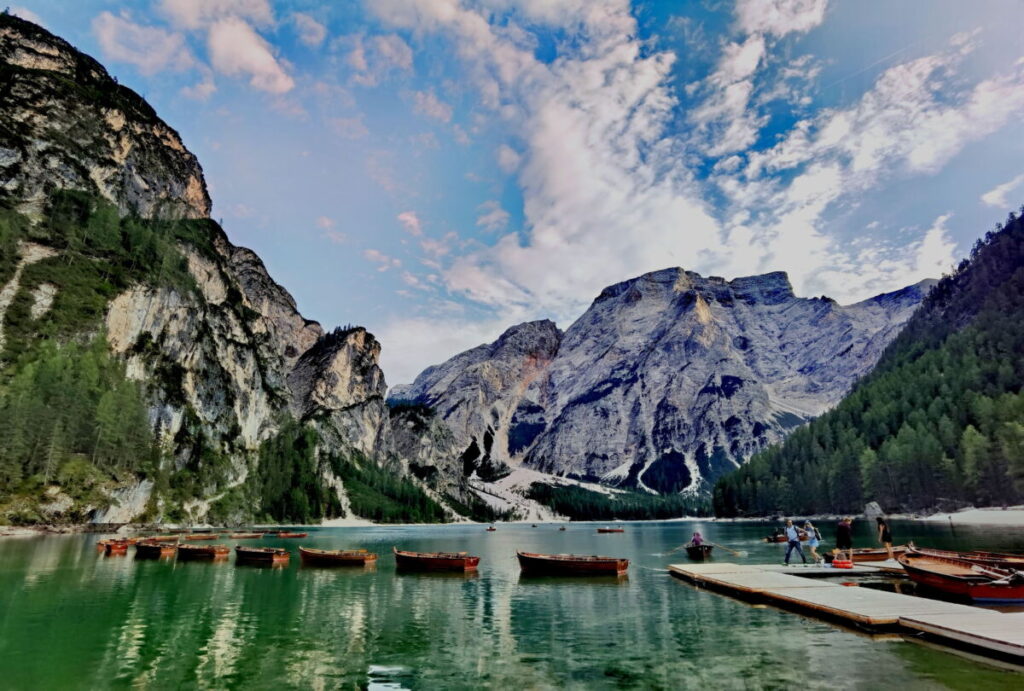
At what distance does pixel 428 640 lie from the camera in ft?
84.1

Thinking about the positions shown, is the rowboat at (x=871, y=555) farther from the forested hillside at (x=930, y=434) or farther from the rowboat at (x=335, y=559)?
the forested hillside at (x=930, y=434)

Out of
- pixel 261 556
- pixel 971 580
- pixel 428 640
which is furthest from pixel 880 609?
pixel 261 556

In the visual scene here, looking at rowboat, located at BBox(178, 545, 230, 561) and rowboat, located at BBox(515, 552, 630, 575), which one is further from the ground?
rowboat, located at BBox(178, 545, 230, 561)

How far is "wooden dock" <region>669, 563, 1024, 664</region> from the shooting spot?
1972 centimetres

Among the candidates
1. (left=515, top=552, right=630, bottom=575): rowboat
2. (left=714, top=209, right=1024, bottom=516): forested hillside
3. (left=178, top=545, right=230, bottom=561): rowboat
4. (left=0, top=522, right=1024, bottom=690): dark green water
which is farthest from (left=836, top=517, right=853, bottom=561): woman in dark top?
(left=714, top=209, right=1024, bottom=516): forested hillside

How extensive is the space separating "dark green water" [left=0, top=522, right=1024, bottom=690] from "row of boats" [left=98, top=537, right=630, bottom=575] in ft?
20.4

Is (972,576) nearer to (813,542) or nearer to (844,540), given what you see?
(844,540)

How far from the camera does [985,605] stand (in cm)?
2822

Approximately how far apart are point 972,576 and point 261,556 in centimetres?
6201

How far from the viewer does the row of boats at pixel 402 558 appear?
51031mm

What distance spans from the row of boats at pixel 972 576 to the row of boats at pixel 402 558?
23653 mm

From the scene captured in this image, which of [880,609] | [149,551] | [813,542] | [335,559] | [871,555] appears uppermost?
[813,542]

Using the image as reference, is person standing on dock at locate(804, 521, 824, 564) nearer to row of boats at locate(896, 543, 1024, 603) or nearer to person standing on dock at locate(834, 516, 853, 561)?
person standing on dock at locate(834, 516, 853, 561)

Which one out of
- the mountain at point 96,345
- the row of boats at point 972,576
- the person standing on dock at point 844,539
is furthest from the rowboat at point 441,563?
the mountain at point 96,345
